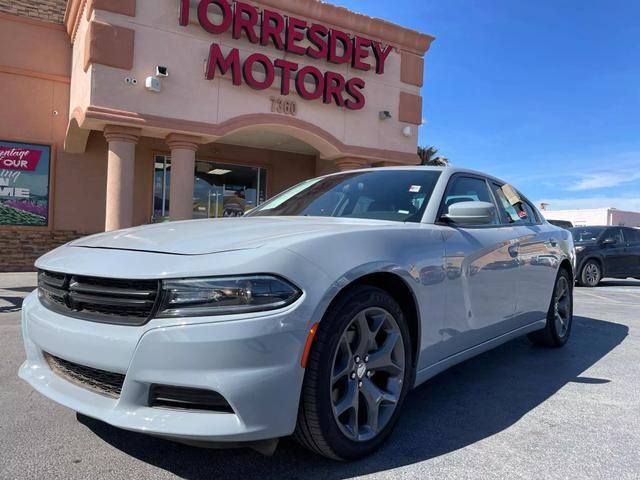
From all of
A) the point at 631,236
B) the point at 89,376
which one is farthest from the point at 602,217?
the point at 89,376

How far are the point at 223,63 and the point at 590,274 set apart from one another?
9.83 m

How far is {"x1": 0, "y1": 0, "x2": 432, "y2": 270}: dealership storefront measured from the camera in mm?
9781

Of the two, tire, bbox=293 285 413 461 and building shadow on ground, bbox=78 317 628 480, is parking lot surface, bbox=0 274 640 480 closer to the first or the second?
building shadow on ground, bbox=78 317 628 480

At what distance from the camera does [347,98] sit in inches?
478

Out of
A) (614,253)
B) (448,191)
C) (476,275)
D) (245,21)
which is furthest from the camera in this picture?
(614,253)

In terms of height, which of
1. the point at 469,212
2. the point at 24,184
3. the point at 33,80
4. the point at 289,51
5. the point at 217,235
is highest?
the point at 289,51

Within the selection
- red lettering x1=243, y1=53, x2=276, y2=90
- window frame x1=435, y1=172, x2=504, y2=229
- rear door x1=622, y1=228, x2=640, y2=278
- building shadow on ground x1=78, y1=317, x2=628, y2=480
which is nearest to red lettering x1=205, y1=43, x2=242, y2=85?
red lettering x1=243, y1=53, x2=276, y2=90

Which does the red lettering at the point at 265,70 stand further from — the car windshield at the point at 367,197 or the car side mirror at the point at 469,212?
the car side mirror at the point at 469,212

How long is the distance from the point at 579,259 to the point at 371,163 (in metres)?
5.54

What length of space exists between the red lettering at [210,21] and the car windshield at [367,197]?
759 centimetres

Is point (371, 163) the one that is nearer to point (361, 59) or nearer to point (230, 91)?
point (361, 59)

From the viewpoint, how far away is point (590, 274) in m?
12.4

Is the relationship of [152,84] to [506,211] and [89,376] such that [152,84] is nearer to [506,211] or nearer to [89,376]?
[506,211]

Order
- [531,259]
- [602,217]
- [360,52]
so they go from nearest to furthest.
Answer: [531,259], [360,52], [602,217]
